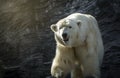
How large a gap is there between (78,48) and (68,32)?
62 centimetres

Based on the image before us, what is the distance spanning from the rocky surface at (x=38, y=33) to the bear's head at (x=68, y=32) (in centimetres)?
329

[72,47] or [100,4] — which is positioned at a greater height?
[100,4]

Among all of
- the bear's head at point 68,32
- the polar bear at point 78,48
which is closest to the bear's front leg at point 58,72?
the polar bear at point 78,48

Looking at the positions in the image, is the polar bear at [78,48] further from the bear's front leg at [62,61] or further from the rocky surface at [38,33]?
the rocky surface at [38,33]

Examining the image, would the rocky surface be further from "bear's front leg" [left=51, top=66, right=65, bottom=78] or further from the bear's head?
the bear's head

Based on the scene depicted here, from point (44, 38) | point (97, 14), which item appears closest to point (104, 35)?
point (97, 14)

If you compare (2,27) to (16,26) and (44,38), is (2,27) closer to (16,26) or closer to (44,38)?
(16,26)

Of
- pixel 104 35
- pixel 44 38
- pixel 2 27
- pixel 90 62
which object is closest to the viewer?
pixel 90 62

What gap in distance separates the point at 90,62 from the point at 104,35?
3296 mm

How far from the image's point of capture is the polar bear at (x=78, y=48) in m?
7.59

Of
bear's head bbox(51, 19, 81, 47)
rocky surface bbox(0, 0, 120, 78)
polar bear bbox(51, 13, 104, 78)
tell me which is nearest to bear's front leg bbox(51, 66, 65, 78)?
polar bear bbox(51, 13, 104, 78)

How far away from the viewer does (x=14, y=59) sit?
1280 centimetres

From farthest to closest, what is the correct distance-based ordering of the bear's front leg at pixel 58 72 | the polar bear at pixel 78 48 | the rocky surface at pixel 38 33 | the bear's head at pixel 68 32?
the rocky surface at pixel 38 33, the bear's front leg at pixel 58 72, the polar bear at pixel 78 48, the bear's head at pixel 68 32

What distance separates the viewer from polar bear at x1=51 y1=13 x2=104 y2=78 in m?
7.59
